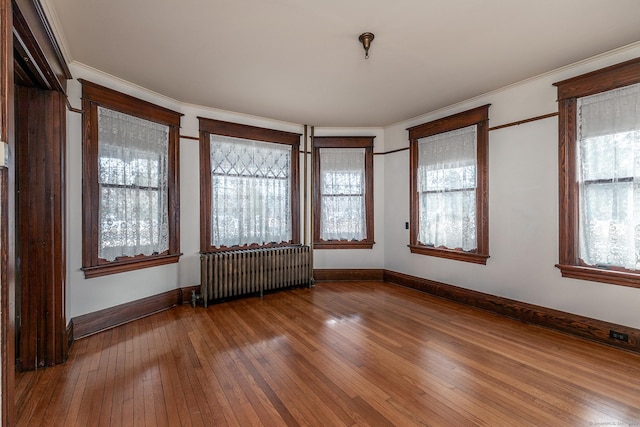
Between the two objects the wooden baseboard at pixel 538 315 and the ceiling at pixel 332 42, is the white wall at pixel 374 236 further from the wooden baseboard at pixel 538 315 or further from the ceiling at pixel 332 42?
the ceiling at pixel 332 42

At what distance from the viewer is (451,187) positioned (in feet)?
13.9

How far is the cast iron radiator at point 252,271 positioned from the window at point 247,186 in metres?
0.26

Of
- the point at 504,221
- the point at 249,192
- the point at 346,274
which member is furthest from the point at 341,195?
the point at 504,221

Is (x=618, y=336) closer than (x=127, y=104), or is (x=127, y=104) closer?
(x=618, y=336)

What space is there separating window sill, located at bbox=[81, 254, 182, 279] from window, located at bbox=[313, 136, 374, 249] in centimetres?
237

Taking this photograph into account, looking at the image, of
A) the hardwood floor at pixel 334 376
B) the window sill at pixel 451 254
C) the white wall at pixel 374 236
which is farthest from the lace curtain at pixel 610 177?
the white wall at pixel 374 236

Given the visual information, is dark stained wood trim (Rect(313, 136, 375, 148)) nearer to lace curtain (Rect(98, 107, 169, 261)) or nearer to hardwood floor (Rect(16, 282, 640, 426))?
lace curtain (Rect(98, 107, 169, 261))

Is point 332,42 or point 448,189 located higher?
point 332,42

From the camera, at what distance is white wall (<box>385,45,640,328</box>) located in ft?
9.44

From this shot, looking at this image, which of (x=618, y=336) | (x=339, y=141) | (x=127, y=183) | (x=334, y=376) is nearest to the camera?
(x=334, y=376)

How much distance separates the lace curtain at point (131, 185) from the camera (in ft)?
10.6

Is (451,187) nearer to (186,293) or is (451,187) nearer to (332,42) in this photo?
(332,42)

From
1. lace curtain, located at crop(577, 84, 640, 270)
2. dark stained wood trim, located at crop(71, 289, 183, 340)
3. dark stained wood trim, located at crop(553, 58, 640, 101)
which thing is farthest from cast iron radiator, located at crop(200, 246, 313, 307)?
dark stained wood trim, located at crop(553, 58, 640, 101)

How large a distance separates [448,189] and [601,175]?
1649 millimetres
